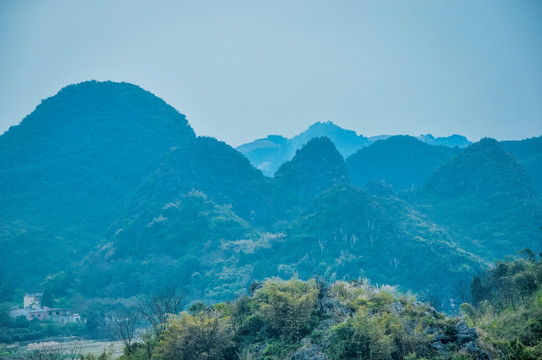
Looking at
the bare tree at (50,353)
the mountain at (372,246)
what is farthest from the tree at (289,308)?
the mountain at (372,246)

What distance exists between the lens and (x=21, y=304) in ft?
242

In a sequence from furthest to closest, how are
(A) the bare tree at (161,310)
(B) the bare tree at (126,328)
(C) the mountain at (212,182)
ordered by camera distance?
(C) the mountain at (212,182) → (A) the bare tree at (161,310) → (B) the bare tree at (126,328)

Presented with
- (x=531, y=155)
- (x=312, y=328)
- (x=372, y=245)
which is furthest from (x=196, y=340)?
(x=531, y=155)

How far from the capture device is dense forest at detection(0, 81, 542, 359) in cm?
1994

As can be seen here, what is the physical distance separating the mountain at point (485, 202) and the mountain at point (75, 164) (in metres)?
68.0

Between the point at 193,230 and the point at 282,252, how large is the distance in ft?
60.9

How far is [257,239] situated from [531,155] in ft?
255

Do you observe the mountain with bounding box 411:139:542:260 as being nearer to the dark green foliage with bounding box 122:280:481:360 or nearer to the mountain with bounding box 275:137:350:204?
the mountain with bounding box 275:137:350:204

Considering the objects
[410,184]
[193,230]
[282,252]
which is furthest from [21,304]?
[410,184]

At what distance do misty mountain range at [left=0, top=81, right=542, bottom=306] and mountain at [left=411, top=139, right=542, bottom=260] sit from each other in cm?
30

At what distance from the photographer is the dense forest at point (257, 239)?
19.9 metres

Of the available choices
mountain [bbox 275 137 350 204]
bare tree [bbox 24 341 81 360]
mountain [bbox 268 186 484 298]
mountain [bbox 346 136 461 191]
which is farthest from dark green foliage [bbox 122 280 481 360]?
mountain [bbox 346 136 461 191]

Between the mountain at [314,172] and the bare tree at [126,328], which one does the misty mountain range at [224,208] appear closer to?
the mountain at [314,172]

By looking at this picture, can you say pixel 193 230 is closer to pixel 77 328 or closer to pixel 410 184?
pixel 77 328
